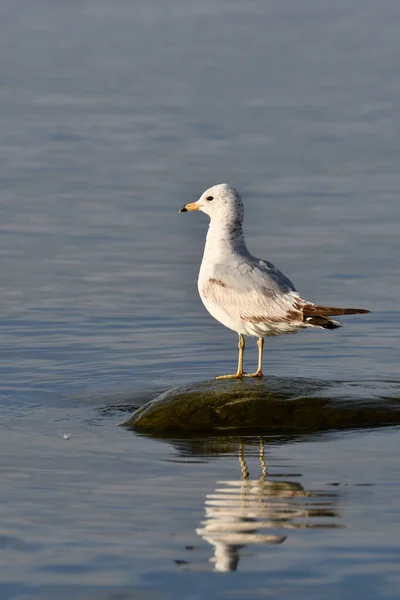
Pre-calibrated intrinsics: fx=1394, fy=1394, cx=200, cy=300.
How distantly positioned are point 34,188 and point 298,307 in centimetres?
1077

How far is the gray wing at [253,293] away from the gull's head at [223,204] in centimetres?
68

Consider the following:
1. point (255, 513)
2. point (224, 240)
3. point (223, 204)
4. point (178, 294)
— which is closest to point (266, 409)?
point (224, 240)

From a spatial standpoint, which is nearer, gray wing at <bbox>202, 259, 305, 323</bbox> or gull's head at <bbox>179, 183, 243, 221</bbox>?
gray wing at <bbox>202, 259, 305, 323</bbox>

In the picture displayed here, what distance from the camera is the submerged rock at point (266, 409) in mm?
11703

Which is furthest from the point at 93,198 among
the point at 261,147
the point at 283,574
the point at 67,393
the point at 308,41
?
the point at 308,41

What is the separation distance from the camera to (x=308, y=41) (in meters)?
36.9

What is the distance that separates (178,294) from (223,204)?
4213 mm

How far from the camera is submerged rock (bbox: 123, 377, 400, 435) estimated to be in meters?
11.7

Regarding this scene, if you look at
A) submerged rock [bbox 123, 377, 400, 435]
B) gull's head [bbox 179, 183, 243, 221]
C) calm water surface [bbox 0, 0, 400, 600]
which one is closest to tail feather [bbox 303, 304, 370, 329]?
submerged rock [bbox 123, 377, 400, 435]

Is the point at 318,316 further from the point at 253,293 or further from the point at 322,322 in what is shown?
the point at 253,293

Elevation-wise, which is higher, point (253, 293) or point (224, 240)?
point (224, 240)

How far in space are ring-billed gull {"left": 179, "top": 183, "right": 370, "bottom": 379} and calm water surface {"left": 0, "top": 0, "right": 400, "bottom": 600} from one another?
3.05 feet

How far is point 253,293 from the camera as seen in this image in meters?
12.2

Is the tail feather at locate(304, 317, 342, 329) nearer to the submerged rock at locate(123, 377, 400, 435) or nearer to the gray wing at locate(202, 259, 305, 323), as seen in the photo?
the gray wing at locate(202, 259, 305, 323)
